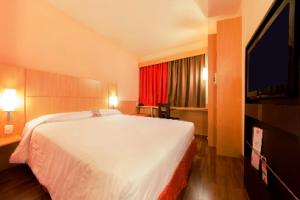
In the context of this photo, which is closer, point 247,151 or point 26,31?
point 247,151

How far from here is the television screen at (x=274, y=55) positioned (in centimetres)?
81

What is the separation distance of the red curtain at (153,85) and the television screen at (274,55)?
3.53 metres

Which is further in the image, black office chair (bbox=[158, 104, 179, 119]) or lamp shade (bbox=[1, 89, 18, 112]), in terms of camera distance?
black office chair (bbox=[158, 104, 179, 119])

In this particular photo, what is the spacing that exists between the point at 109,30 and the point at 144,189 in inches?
140

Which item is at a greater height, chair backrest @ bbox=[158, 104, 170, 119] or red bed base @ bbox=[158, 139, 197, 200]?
chair backrest @ bbox=[158, 104, 170, 119]

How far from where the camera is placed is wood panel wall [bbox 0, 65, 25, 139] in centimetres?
189

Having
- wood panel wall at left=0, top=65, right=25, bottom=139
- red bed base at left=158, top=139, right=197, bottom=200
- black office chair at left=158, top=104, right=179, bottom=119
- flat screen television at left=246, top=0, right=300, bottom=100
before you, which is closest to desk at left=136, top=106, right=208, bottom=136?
black office chair at left=158, top=104, right=179, bottom=119

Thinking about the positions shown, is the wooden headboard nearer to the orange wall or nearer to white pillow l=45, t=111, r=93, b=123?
the orange wall

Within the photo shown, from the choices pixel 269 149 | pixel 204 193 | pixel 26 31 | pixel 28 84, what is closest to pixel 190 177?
pixel 204 193

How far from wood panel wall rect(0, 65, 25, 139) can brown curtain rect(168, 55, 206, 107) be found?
372 centimetres

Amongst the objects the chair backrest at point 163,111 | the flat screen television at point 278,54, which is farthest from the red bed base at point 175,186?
the chair backrest at point 163,111

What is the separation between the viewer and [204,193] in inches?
61.7

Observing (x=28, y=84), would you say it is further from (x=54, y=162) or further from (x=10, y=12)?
(x=54, y=162)

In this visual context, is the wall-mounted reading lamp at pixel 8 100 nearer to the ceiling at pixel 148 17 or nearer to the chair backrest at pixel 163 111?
the ceiling at pixel 148 17
